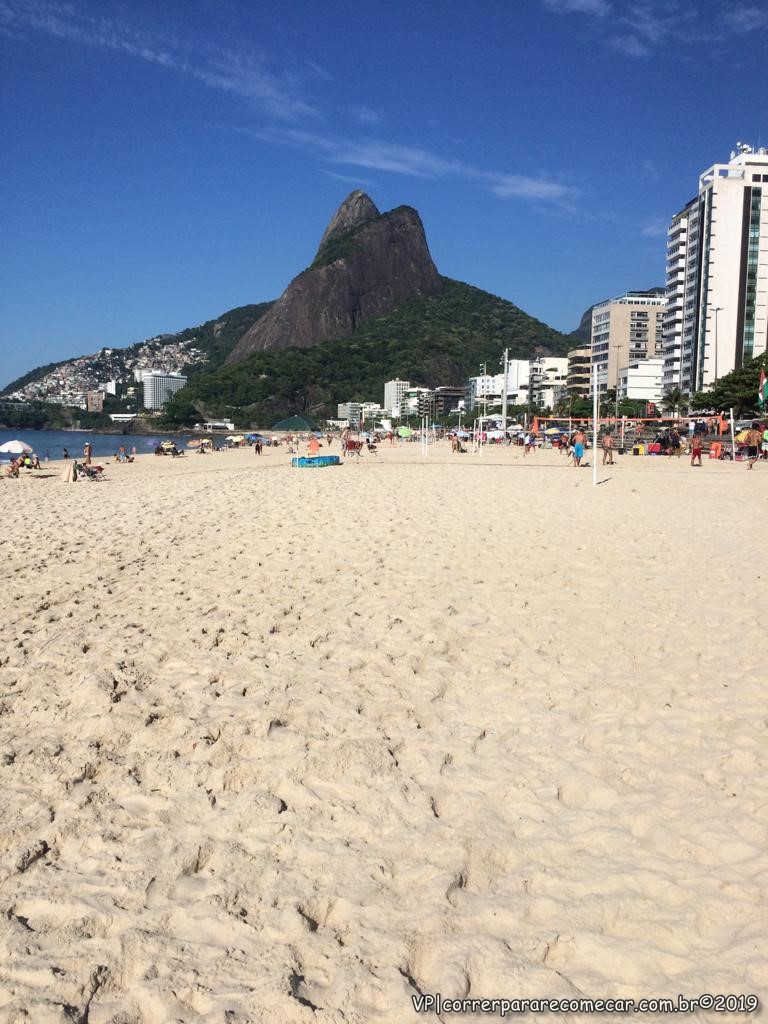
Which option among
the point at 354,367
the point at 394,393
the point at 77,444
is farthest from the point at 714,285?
the point at 354,367

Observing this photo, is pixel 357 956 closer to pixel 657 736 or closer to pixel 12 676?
pixel 657 736

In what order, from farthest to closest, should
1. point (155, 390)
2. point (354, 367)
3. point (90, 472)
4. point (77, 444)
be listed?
point (155, 390) → point (354, 367) → point (77, 444) → point (90, 472)

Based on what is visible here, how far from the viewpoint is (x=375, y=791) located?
2.97 meters

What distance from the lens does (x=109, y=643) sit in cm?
470

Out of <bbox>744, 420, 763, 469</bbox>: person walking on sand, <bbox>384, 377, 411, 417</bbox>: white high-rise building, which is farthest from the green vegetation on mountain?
<bbox>744, 420, 763, 469</bbox>: person walking on sand

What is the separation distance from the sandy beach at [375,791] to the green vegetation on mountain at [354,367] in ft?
427

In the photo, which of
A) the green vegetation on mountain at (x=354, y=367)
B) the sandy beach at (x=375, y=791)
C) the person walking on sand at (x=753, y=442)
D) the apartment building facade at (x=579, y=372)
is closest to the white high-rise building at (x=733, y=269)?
the apartment building facade at (x=579, y=372)

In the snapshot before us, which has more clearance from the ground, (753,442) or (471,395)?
(471,395)

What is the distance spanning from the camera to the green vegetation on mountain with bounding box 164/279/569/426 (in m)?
140

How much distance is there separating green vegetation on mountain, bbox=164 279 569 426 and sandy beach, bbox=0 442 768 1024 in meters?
130

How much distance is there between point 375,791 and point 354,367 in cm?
16967

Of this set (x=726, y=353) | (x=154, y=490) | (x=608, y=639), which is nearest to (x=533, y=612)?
(x=608, y=639)

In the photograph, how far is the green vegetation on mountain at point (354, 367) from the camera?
140 m

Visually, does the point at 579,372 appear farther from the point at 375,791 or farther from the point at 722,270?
the point at 375,791
